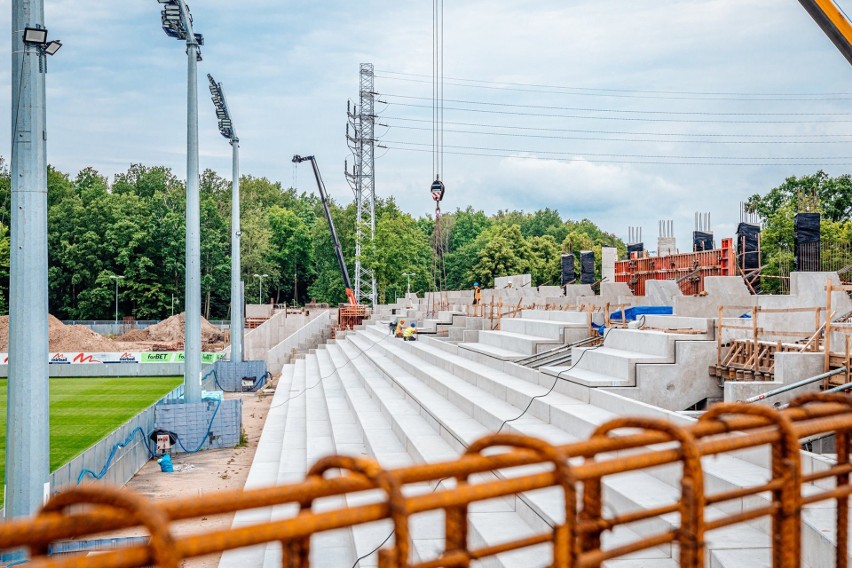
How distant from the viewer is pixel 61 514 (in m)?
1.53

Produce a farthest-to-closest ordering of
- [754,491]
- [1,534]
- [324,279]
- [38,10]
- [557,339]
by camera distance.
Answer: [324,279], [557,339], [38,10], [754,491], [1,534]

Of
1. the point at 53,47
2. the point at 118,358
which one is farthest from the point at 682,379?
the point at 118,358

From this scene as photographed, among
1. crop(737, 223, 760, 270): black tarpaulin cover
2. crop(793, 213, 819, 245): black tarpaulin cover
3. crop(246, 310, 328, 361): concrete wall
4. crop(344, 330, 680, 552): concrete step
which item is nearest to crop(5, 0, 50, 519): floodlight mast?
crop(344, 330, 680, 552): concrete step

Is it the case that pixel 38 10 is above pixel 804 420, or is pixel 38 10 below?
above

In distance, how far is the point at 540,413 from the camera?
993 centimetres

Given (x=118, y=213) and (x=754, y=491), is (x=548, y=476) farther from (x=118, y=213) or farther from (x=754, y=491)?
(x=118, y=213)

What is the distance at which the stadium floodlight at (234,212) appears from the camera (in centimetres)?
2895

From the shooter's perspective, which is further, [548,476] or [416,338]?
[416,338]

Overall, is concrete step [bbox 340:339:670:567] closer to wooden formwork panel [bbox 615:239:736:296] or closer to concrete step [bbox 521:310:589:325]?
concrete step [bbox 521:310:589:325]

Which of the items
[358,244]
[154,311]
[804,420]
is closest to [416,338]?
[804,420]

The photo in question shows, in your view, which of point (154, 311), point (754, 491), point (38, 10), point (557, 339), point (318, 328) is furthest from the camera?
point (154, 311)

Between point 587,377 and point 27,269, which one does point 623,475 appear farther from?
point 27,269

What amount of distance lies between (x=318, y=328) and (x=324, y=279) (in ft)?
132

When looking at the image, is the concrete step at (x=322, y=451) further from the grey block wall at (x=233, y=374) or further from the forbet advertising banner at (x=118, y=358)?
the forbet advertising banner at (x=118, y=358)
